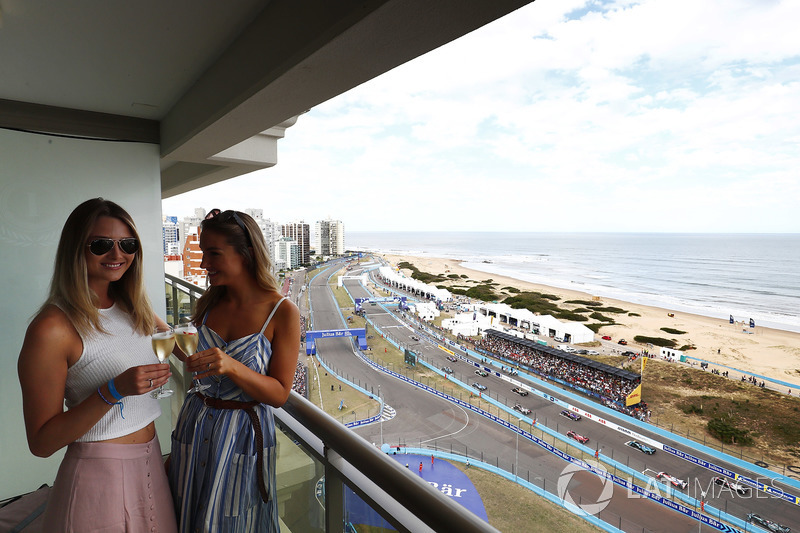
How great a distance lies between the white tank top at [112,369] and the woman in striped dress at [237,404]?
13 cm

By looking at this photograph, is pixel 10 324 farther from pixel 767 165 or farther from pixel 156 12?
pixel 767 165

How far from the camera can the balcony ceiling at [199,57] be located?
42.0 inches

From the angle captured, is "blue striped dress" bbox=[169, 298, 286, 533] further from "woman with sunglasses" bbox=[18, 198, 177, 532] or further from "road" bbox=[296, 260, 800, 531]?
"road" bbox=[296, 260, 800, 531]

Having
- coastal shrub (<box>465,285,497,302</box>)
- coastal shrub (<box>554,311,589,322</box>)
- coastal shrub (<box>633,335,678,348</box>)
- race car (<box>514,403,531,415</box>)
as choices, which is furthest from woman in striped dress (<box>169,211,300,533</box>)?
coastal shrub (<box>465,285,497,302</box>)

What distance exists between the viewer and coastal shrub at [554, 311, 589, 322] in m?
27.6

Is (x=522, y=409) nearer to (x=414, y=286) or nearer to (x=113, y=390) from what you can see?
(x=414, y=286)

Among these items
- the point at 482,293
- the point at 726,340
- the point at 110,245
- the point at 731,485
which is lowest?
the point at 731,485

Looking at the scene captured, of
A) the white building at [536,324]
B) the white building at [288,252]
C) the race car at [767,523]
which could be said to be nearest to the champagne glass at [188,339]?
the race car at [767,523]

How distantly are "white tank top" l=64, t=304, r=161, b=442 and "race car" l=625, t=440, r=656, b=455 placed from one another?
800 inches

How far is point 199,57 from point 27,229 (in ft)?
5.89

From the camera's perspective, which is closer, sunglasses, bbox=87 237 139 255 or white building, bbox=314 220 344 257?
sunglasses, bbox=87 237 139 255

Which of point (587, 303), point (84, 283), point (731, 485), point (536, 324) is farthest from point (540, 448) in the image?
point (84, 283)

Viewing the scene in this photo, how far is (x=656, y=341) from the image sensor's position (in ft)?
75.6

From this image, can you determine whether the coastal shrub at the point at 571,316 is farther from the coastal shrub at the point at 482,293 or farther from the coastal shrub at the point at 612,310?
the coastal shrub at the point at 482,293
